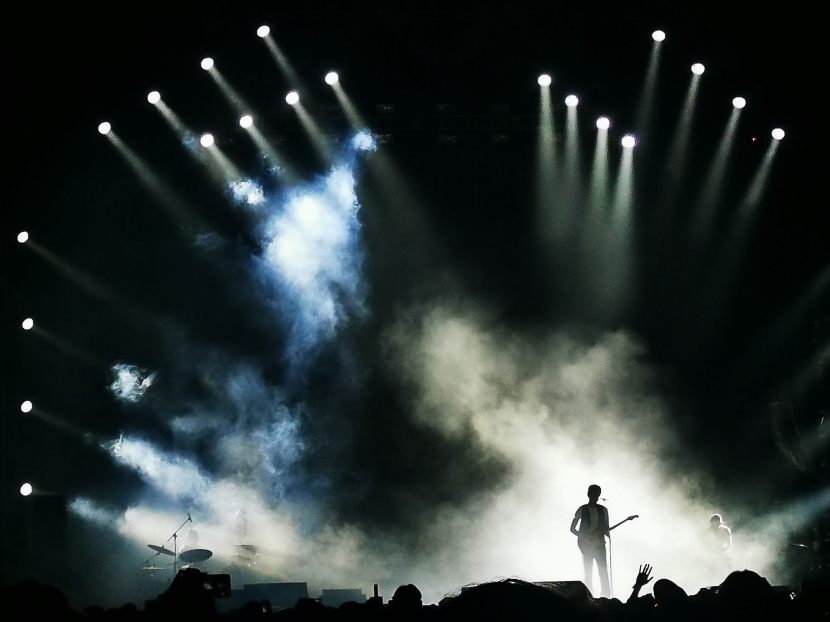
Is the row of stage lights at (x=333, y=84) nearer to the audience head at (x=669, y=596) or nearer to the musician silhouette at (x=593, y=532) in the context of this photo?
the musician silhouette at (x=593, y=532)

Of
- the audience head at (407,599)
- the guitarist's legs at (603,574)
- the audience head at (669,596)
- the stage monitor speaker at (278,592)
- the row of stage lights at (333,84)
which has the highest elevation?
the row of stage lights at (333,84)

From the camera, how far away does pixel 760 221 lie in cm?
1162

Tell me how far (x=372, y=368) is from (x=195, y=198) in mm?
3717

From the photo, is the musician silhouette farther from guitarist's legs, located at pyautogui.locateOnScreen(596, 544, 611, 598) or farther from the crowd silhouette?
the crowd silhouette

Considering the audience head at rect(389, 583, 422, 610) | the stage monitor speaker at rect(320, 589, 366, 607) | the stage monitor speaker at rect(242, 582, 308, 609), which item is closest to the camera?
the audience head at rect(389, 583, 422, 610)

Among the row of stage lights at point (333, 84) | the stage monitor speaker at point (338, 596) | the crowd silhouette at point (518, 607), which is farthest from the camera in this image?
the row of stage lights at point (333, 84)

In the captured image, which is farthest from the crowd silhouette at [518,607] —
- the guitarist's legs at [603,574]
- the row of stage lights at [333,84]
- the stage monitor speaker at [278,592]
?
the row of stage lights at [333,84]

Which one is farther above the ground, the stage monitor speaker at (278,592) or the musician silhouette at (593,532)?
the musician silhouette at (593,532)

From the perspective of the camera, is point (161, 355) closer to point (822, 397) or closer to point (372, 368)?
point (372, 368)

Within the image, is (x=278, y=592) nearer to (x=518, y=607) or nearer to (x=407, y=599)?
(x=407, y=599)

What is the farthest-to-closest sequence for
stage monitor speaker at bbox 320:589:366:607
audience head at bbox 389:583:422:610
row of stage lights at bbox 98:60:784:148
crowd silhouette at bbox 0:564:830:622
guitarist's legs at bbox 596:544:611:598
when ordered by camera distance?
row of stage lights at bbox 98:60:784:148, stage monitor speaker at bbox 320:589:366:607, guitarist's legs at bbox 596:544:611:598, audience head at bbox 389:583:422:610, crowd silhouette at bbox 0:564:830:622

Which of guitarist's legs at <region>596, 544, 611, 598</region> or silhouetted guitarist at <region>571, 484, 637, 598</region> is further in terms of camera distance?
silhouetted guitarist at <region>571, 484, 637, 598</region>

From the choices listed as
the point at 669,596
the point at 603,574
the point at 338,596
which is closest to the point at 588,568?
the point at 603,574

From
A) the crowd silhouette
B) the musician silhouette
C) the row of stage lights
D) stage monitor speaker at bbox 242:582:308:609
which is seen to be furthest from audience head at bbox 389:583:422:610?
the row of stage lights
